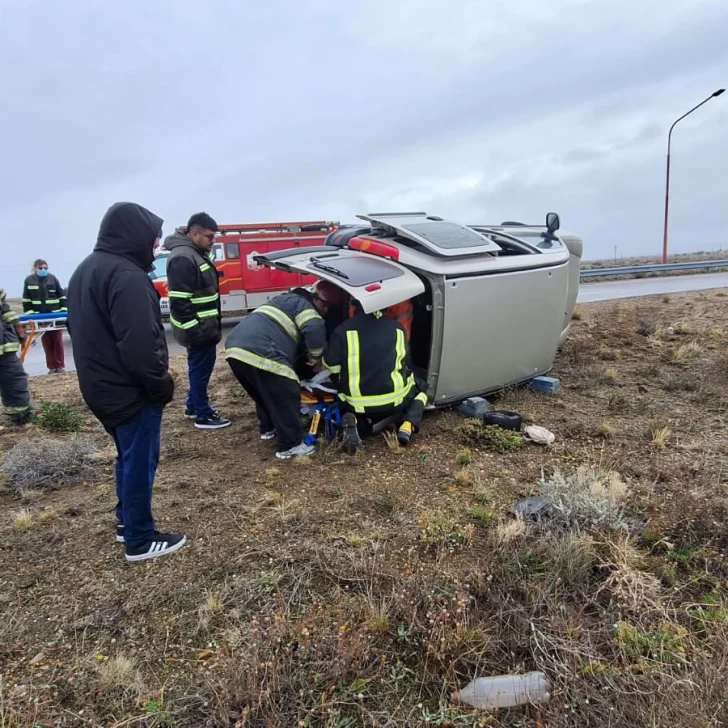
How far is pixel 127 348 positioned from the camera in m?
2.82

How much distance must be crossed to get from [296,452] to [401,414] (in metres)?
0.97

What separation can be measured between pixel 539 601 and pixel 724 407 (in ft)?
11.9

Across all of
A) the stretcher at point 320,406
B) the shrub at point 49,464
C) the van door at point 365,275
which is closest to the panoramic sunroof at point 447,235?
the van door at point 365,275

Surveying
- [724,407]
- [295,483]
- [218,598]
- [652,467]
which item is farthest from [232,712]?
[724,407]

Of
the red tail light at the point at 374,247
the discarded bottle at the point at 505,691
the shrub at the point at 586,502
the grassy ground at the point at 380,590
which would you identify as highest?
the red tail light at the point at 374,247

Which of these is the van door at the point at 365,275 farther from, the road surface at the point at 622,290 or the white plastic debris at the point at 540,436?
the road surface at the point at 622,290

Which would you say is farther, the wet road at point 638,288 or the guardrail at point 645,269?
the guardrail at point 645,269

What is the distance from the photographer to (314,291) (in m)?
4.84

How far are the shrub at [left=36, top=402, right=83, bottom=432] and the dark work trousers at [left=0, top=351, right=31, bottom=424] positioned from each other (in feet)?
1.01

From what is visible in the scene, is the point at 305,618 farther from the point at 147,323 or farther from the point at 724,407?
the point at 724,407

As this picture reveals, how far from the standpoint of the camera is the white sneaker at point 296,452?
442 centimetres

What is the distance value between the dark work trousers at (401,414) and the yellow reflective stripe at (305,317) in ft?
2.58

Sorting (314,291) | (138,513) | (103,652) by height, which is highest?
(314,291)

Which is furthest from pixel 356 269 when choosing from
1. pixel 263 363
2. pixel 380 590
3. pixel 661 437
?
pixel 661 437
